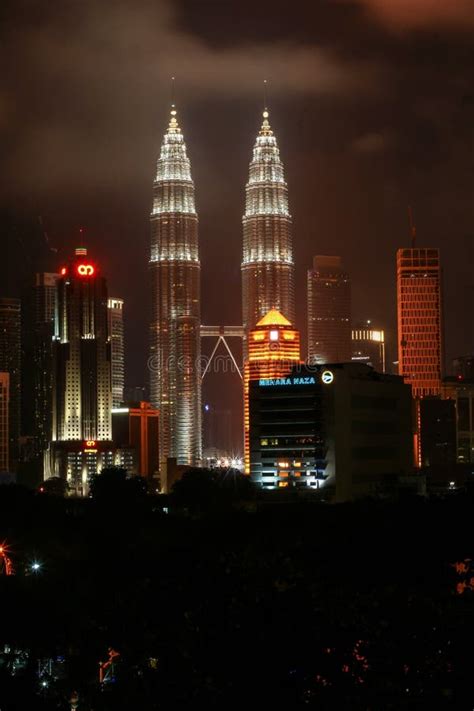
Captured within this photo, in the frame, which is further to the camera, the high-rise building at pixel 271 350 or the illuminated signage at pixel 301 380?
the high-rise building at pixel 271 350

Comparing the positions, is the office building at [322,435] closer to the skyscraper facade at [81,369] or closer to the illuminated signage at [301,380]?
the illuminated signage at [301,380]

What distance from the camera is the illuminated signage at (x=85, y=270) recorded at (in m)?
197

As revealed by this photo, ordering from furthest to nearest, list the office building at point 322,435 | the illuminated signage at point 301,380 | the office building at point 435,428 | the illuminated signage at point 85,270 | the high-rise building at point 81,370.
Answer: the office building at point 435,428
the illuminated signage at point 85,270
the high-rise building at point 81,370
the office building at point 322,435
the illuminated signage at point 301,380

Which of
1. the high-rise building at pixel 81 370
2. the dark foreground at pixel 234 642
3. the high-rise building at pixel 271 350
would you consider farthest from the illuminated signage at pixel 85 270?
the dark foreground at pixel 234 642

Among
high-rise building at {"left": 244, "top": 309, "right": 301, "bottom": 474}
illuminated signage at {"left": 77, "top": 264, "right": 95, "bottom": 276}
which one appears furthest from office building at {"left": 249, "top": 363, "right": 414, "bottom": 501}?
illuminated signage at {"left": 77, "top": 264, "right": 95, "bottom": 276}

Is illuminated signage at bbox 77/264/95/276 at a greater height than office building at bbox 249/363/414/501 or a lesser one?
greater

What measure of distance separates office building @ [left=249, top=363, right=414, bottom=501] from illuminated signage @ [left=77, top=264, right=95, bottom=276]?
212 ft

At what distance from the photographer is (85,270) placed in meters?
198

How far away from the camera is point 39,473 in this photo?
195500mm

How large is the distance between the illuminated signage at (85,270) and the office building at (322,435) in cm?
6454

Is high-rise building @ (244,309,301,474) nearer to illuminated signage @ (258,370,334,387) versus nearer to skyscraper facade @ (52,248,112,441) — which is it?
skyscraper facade @ (52,248,112,441)

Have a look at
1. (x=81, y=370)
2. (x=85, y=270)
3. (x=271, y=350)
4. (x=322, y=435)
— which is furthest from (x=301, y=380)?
(x=85, y=270)

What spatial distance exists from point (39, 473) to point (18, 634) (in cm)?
16030

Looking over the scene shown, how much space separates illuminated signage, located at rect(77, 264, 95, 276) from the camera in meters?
197
